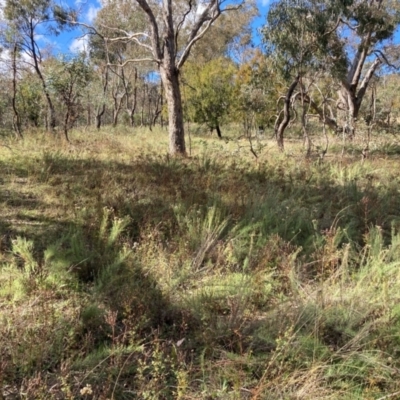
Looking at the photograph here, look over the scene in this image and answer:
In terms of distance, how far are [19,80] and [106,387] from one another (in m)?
25.1

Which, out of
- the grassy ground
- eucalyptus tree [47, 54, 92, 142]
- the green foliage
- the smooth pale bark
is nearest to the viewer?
the grassy ground

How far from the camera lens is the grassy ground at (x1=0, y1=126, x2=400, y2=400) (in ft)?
5.48

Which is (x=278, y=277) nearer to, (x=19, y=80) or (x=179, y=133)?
Result: (x=179, y=133)

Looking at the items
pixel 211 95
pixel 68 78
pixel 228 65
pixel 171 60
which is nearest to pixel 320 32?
pixel 171 60

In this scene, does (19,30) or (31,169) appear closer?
(31,169)

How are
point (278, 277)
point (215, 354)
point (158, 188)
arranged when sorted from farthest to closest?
point (158, 188) → point (278, 277) → point (215, 354)

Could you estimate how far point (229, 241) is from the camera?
120 inches

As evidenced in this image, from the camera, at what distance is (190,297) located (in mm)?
2365

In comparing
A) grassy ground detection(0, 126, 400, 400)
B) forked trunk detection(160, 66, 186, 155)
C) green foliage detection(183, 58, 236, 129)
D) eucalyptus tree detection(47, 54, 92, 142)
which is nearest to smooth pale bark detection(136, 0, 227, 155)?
forked trunk detection(160, 66, 186, 155)

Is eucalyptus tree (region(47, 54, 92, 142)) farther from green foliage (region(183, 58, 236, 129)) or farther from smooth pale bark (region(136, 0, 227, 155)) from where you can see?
green foliage (region(183, 58, 236, 129))

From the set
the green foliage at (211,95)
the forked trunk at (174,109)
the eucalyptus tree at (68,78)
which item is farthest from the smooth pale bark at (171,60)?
the green foliage at (211,95)

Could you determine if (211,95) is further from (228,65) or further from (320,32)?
(320,32)

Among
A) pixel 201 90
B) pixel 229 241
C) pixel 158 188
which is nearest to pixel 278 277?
pixel 229 241

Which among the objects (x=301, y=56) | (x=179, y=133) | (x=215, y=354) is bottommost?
(x=215, y=354)
